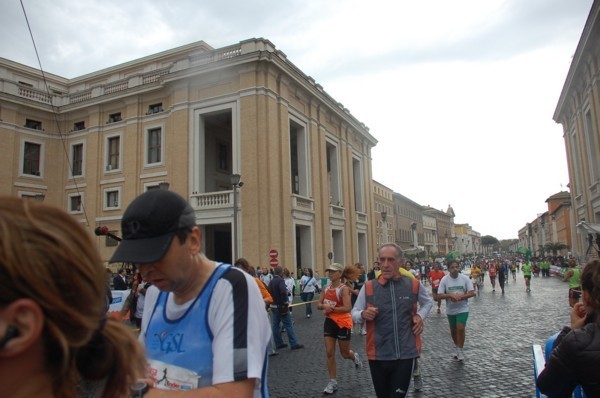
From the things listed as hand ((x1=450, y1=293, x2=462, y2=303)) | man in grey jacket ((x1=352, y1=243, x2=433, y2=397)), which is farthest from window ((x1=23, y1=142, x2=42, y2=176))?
man in grey jacket ((x1=352, y1=243, x2=433, y2=397))

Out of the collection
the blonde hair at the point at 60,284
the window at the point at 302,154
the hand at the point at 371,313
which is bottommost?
the hand at the point at 371,313

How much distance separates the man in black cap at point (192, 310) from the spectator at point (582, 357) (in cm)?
174

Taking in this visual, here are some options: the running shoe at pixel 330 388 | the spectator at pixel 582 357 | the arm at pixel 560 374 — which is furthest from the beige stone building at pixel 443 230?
the arm at pixel 560 374

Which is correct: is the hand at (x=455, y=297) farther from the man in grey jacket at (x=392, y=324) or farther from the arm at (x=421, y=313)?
the man in grey jacket at (x=392, y=324)

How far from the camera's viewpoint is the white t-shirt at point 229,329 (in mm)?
1632

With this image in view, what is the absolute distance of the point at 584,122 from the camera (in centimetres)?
3441

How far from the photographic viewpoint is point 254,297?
5.91ft

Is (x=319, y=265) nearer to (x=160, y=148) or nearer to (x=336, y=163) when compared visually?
(x=336, y=163)

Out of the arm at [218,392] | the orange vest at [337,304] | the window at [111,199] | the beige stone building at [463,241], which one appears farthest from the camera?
the beige stone building at [463,241]

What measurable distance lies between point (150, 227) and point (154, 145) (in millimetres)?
31451

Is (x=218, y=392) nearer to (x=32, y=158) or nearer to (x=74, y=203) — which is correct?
(x=74, y=203)

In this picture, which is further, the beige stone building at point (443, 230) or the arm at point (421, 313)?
the beige stone building at point (443, 230)

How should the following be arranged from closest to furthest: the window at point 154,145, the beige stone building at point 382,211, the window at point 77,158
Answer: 1. the window at point 154,145
2. the window at point 77,158
3. the beige stone building at point 382,211

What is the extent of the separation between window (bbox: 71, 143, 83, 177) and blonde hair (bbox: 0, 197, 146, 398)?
119 ft
